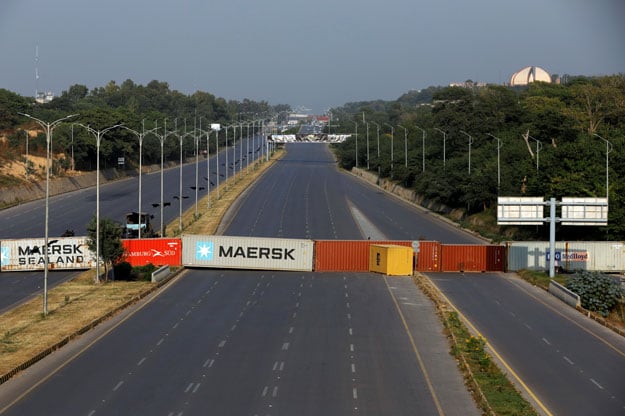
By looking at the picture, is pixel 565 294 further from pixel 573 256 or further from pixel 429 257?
pixel 429 257

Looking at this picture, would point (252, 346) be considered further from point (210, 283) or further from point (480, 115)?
point (480, 115)

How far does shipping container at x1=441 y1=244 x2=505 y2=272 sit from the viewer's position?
76438 mm

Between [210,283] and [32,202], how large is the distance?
63.2m

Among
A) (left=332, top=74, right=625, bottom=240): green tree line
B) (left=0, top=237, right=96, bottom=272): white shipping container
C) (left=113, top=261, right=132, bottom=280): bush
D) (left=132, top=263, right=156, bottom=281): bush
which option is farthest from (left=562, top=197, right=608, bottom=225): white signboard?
(left=0, top=237, right=96, bottom=272): white shipping container

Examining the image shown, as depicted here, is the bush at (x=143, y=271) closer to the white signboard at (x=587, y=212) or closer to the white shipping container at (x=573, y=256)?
the white shipping container at (x=573, y=256)

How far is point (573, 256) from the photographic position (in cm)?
7556

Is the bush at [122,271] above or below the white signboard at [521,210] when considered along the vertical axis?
below

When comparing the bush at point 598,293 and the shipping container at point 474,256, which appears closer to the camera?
the bush at point 598,293

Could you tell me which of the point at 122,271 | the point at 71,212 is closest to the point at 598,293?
the point at 122,271

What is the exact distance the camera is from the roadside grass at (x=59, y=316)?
41.9m

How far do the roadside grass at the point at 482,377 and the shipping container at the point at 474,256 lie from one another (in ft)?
83.9

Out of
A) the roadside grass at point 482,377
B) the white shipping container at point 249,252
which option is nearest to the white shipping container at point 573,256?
the white shipping container at point 249,252

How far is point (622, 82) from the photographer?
152375 millimetres

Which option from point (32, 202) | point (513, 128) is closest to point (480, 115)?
point (513, 128)
